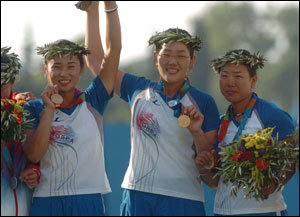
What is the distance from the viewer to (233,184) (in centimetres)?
575

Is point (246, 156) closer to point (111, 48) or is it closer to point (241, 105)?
point (241, 105)

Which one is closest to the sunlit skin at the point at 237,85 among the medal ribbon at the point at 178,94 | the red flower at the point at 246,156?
the medal ribbon at the point at 178,94

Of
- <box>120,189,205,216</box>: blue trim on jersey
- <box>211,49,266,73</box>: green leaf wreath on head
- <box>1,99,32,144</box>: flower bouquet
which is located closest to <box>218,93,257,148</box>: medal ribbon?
<box>211,49,266,73</box>: green leaf wreath on head

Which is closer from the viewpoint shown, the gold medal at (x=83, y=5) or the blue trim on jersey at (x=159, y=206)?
the blue trim on jersey at (x=159, y=206)

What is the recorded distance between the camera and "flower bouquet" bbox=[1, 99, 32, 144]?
18.2 feet

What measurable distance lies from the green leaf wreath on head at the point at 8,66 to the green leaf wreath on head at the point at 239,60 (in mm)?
1784

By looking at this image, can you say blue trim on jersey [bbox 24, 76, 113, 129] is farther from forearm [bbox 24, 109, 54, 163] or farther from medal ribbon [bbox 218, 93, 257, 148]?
medal ribbon [bbox 218, 93, 257, 148]

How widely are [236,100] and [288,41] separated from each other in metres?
37.6

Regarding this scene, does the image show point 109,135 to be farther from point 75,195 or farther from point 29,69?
point 29,69

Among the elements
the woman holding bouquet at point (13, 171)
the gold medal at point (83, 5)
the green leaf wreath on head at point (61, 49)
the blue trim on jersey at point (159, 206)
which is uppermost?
the gold medal at point (83, 5)

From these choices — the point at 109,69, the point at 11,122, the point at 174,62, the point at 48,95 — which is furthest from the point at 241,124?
the point at 11,122

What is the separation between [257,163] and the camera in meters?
5.69

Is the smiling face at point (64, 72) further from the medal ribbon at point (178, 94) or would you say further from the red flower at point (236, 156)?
the red flower at point (236, 156)

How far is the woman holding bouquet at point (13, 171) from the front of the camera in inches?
223
